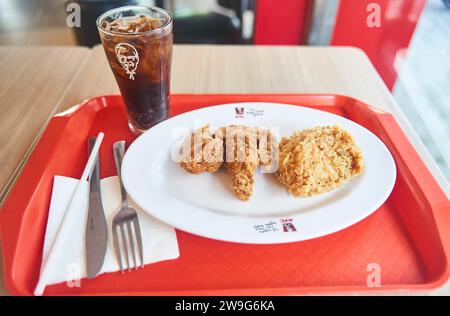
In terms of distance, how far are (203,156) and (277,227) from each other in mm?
255

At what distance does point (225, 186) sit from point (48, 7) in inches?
143

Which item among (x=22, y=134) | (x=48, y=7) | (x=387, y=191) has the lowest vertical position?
(x=48, y=7)

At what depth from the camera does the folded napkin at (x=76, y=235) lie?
24.5 inches

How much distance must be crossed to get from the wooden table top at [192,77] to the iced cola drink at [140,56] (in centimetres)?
25

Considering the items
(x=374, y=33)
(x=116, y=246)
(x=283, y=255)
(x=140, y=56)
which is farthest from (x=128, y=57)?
(x=374, y=33)

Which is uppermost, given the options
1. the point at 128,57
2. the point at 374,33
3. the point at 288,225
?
the point at 128,57

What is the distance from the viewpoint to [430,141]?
1692mm

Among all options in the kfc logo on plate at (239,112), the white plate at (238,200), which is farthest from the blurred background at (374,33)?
the kfc logo on plate at (239,112)

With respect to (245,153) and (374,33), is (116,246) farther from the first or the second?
(374,33)

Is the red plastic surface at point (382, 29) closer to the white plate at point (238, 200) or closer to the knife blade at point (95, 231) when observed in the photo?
the white plate at point (238, 200)

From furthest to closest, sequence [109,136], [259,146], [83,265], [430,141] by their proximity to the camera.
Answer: [430,141] → [109,136] → [259,146] → [83,265]

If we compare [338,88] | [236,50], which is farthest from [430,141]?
[236,50]

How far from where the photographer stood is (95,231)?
0.69 meters

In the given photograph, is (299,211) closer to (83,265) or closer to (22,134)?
(83,265)
